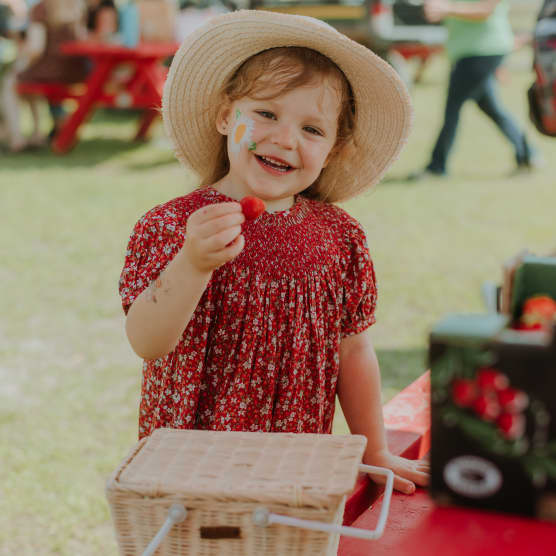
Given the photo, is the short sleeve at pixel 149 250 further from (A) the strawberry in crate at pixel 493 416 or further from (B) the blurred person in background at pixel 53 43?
(B) the blurred person in background at pixel 53 43

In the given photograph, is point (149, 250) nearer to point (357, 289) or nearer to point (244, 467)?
point (357, 289)

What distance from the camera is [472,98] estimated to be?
6.47m

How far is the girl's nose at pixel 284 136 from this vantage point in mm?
1644

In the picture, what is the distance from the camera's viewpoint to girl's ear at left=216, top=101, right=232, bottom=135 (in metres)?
1.83

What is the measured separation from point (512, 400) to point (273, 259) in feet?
2.99

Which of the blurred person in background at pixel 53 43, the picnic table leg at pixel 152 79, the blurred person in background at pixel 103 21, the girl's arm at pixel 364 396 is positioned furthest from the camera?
the blurred person in background at pixel 103 21

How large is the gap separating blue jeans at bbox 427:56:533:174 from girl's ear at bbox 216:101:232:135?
481 cm

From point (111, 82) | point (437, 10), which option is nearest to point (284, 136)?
point (437, 10)

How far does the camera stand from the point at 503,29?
6273mm

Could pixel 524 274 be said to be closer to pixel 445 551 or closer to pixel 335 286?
pixel 445 551

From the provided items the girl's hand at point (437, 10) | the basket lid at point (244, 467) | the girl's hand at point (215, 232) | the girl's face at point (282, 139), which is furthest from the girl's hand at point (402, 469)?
the girl's hand at point (437, 10)

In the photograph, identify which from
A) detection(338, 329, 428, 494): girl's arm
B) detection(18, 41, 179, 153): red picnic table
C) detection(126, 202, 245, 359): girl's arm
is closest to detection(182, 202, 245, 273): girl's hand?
detection(126, 202, 245, 359): girl's arm

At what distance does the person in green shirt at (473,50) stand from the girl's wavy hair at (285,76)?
4.41 metres

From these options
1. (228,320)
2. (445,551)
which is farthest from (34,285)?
(445,551)
